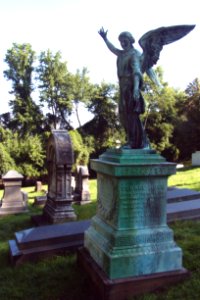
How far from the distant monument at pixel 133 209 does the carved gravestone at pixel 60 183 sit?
12.0 ft

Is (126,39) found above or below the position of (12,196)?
above

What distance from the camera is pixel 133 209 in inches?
160

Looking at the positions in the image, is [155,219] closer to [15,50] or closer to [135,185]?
[135,185]

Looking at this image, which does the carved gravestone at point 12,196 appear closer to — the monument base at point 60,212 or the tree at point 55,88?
the monument base at point 60,212

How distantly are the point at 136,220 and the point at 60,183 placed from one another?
4686mm

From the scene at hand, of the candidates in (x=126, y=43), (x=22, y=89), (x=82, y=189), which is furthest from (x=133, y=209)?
(x=22, y=89)

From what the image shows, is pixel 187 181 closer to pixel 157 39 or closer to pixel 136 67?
pixel 157 39

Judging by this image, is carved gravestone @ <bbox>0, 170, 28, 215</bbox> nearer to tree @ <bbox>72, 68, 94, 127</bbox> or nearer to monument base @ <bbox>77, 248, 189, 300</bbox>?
monument base @ <bbox>77, 248, 189, 300</bbox>

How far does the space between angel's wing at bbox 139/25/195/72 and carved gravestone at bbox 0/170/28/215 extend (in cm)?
711

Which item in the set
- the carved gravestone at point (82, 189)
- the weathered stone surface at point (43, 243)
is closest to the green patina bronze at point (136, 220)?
the weathered stone surface at point (43, 243)

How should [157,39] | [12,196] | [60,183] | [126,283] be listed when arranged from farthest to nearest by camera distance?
[12,196]
[60,183]
[157,39]
[126,283]

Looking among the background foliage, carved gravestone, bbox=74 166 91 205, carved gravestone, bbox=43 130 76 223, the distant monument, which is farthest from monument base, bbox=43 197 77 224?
the background foliage

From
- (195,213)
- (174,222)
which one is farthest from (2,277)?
(195,213)

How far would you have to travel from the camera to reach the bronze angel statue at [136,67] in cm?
437
